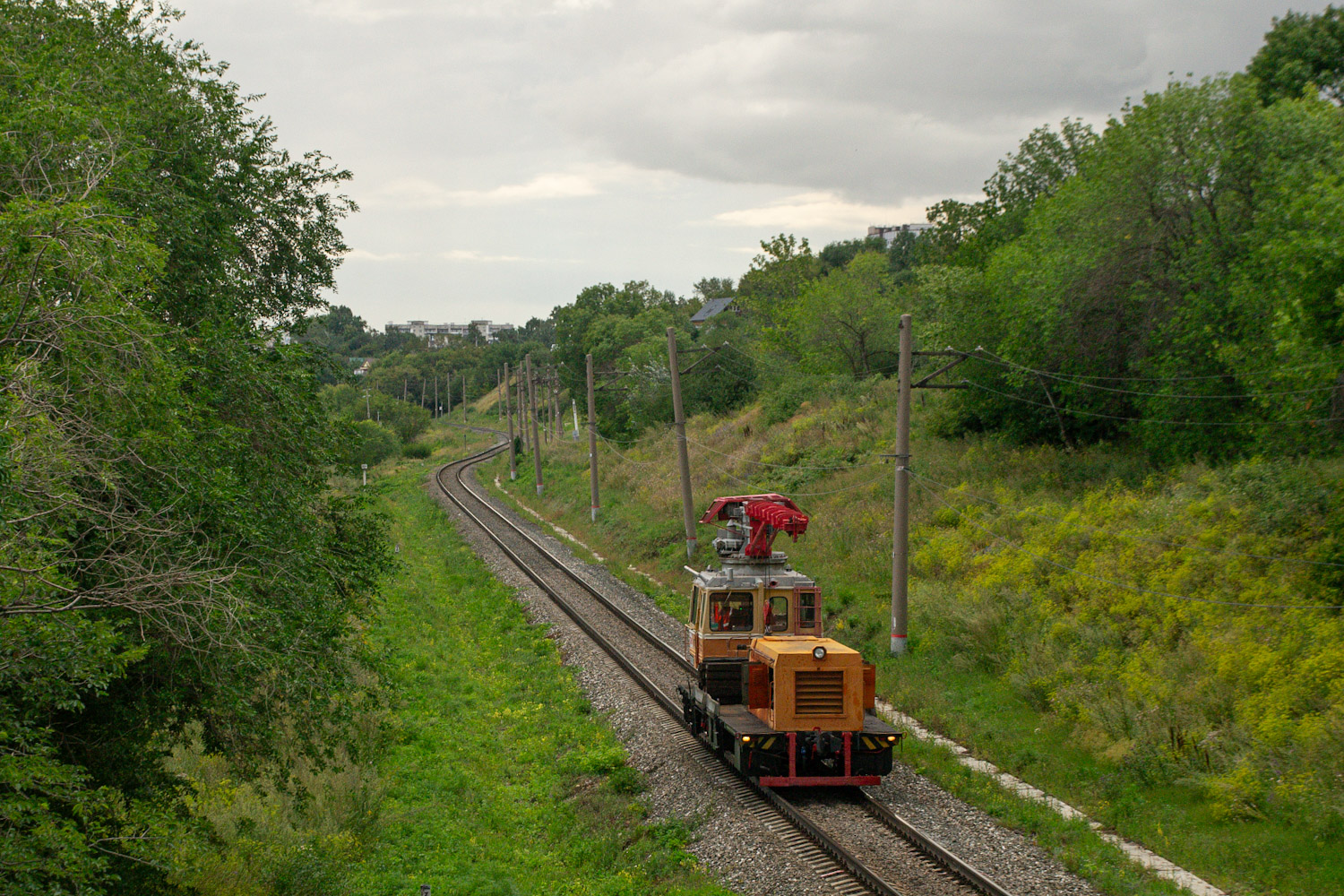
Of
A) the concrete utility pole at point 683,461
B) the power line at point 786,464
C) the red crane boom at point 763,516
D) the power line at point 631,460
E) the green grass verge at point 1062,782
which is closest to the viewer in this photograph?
the green grass verge at point 1062,782

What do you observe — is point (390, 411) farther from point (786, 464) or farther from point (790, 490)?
point (790, 490)

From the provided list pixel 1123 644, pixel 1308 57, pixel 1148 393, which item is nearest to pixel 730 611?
pixel 1123 644

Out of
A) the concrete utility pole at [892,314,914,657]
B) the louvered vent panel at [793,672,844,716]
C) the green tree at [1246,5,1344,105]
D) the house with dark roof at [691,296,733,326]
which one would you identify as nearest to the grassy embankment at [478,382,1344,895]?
the concrete utility pole at [892,314,914,657]

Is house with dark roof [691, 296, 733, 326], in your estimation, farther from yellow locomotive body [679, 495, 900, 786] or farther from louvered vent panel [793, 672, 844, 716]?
louvered vent panel [793, 672, 844, 716]

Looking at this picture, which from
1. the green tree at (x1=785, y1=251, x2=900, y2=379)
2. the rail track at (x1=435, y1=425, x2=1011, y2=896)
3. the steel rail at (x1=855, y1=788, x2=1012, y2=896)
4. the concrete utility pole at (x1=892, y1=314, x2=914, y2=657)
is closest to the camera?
the steel rail at (x1=855, y1=788, x2=1012, y2=896)

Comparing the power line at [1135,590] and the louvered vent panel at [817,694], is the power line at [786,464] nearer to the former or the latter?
the power line at [1135,590]

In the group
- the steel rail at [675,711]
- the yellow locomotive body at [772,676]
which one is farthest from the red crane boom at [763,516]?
the steel rail at [675,711]

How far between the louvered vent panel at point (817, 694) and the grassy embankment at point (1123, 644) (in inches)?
87.8

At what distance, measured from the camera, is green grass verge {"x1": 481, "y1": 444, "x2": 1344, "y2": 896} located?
394 inches

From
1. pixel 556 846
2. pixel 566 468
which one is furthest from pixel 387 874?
pixel 566 468

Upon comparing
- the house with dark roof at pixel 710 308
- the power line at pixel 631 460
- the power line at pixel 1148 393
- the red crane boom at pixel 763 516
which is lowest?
the power line at pixel 631 460

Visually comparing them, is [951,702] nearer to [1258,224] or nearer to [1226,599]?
[1226,599]

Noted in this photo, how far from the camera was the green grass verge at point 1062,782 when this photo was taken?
1001 cm

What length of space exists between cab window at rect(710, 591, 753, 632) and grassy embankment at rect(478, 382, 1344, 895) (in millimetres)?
3321
